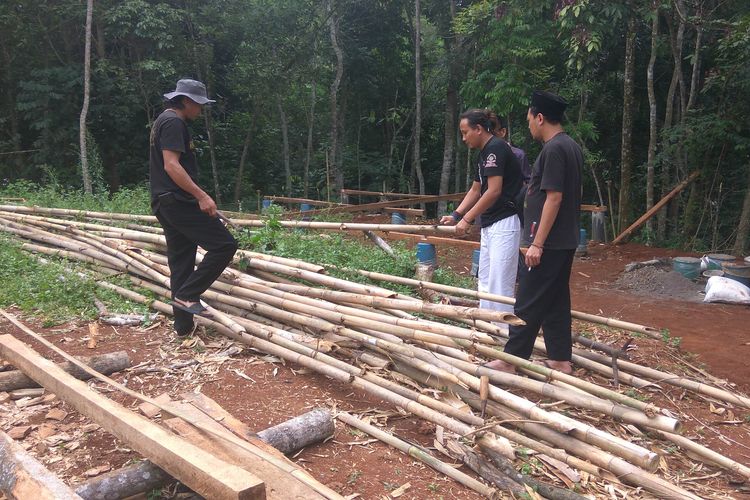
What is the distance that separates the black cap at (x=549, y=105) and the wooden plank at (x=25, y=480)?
2874mm

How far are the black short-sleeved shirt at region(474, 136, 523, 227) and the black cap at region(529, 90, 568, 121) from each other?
0.49 meters

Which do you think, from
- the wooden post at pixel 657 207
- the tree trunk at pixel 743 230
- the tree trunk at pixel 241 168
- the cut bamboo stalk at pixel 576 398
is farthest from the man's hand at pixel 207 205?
the tree trunk at pixel 241 168

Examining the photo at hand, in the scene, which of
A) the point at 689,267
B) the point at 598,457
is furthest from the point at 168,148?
the point at 689,267

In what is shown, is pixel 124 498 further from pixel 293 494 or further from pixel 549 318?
pixel 549 318

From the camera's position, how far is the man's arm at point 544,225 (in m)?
2.99

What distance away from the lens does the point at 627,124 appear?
9516 mm

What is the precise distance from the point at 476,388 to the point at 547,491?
628 mm

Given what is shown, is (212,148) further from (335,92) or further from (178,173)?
(178,173)

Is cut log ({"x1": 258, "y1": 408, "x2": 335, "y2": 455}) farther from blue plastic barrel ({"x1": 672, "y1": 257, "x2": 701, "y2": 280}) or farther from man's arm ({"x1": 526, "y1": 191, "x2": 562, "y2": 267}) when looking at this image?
blue plastic barrel ({"x1": 672, "y1": 257, "x2": 701, "y2": 280})

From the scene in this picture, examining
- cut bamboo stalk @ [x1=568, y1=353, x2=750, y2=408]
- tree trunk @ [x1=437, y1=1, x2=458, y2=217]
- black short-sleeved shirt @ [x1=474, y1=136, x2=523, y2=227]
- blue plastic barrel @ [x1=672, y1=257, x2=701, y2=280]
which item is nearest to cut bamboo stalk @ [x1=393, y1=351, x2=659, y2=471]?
cut bamboo stalk @ [x1=568, y1=353, x2=750, y2=408]

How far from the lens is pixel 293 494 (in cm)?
189

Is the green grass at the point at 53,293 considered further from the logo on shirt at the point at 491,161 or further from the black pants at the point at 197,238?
the logo on shirt at the point at 491,161

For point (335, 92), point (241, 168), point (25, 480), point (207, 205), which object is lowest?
point (25, 480)

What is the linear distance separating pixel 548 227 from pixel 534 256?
18 cm
